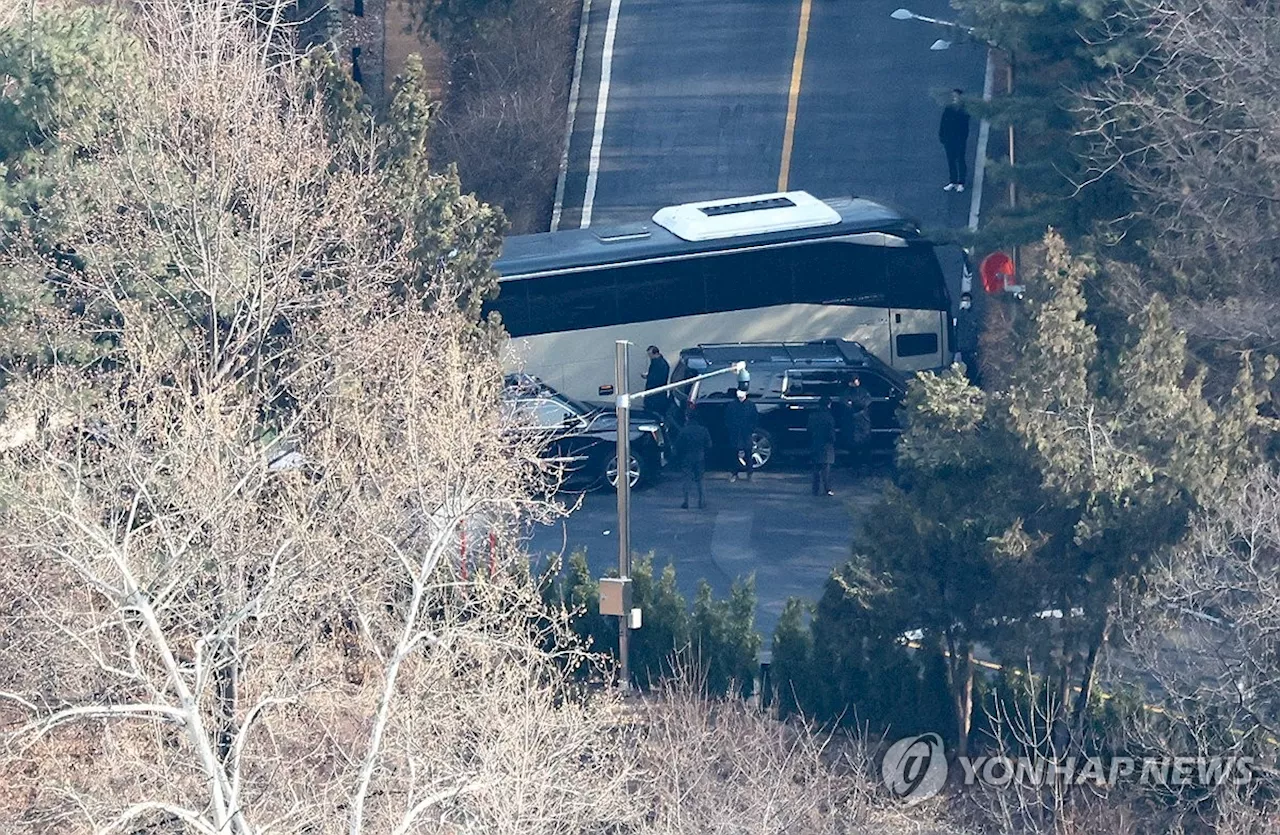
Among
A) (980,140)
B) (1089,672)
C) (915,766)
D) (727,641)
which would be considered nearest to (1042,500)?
(1089,672)

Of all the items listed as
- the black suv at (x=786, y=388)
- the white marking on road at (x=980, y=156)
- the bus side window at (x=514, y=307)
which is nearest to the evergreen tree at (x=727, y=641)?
the black suv at (x=786, y=388)

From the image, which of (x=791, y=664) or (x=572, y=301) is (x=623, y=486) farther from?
(x=572, y=301)

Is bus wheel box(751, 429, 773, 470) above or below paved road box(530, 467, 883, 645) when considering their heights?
above

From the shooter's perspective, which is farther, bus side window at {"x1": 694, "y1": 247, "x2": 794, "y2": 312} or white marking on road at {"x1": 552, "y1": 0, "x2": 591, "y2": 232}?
white marking on road at {"x1": 552, "y1": 0, "x2": 591, "y2": 232}

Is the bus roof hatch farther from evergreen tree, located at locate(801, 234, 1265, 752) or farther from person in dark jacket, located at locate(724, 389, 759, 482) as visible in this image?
evergreen tree, located at locate(801, 234, 1265, 752)

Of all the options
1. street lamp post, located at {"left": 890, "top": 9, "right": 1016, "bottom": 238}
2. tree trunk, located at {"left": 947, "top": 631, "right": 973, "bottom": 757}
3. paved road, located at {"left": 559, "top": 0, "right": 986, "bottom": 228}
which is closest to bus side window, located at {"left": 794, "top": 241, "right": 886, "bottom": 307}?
street lamp post, located at {"left": 890, "top": 9, "right": 1016, "bottom": 238}

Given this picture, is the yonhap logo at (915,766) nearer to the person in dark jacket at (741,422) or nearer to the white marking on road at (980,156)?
the person in dark jacket at (741,422)
